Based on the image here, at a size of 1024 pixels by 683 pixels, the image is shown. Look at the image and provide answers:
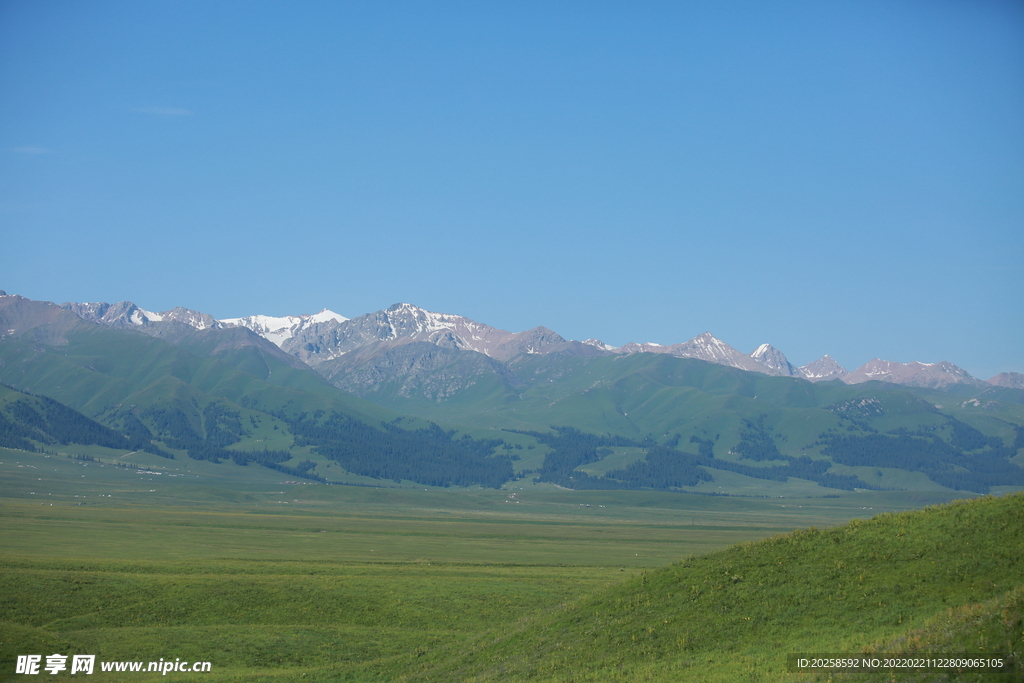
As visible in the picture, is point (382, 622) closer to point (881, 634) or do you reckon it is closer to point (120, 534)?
point (881, 634)

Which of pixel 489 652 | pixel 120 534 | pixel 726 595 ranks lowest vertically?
pixel 120 534

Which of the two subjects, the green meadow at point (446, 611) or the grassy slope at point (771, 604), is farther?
the green meadow at point (446, 611)

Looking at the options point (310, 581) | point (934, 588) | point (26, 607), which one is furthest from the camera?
point (310, 581)

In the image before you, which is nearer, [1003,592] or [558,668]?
[1003,592]

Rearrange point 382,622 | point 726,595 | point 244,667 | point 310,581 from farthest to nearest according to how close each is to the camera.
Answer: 1. point 310,581
2. point 382,622
3. point 244,667
4. point 726,595

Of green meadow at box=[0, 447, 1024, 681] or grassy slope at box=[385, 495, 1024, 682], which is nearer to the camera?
grassy slope at box=[385, 495, 1024, 682]

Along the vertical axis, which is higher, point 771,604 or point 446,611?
point 771,604

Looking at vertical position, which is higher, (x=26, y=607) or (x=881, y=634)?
(x=881, y=634)

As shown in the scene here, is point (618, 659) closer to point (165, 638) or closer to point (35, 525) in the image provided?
point (165, 638)

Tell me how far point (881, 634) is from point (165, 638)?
48.6 metres

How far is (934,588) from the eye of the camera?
4288 cm

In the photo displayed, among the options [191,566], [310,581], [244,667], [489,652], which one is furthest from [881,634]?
[191,566]

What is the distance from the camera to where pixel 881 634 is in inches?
1563

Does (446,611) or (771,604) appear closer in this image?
(771,604)
